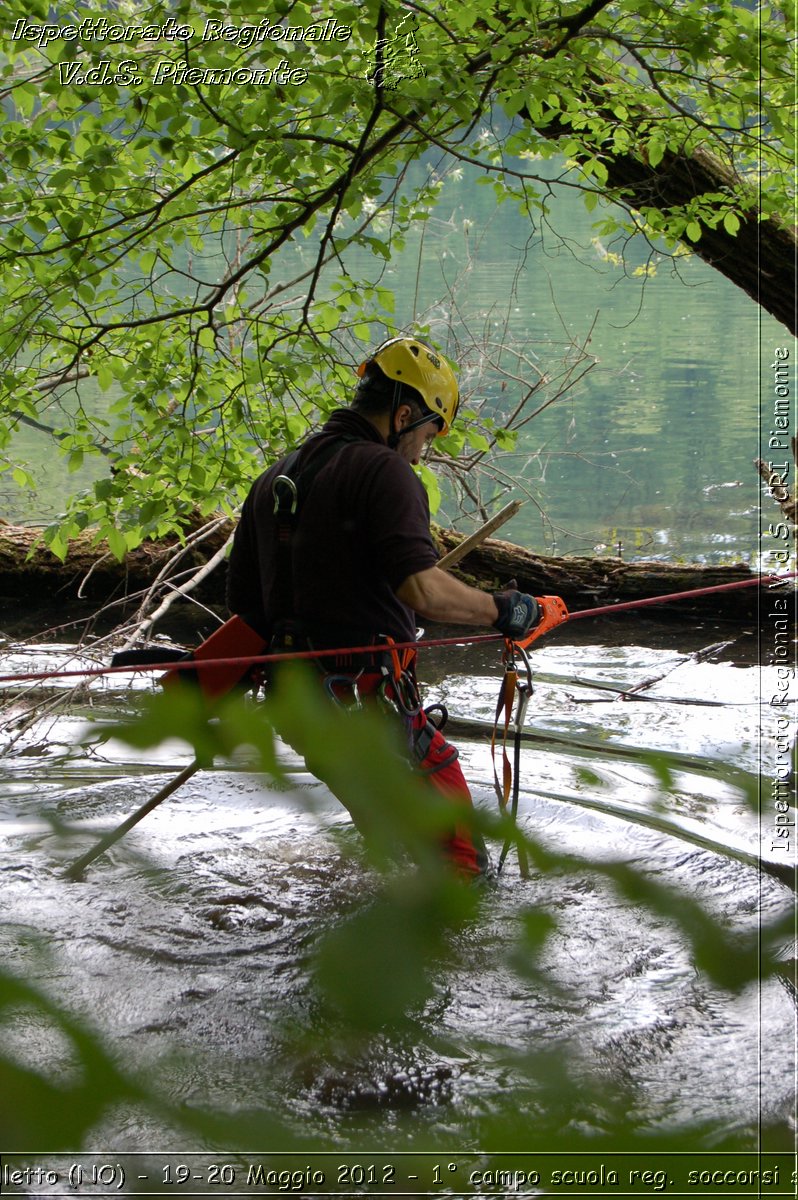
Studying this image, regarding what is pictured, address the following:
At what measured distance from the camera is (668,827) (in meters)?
1.12

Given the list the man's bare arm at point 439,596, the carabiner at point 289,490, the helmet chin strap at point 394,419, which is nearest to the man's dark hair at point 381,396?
the helmet chin strap at point 394,419

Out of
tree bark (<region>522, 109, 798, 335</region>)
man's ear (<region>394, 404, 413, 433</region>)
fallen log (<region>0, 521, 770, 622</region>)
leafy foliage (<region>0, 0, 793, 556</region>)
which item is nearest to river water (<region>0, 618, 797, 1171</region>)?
man's ear (<region>394, 404, 413, 433</region>)

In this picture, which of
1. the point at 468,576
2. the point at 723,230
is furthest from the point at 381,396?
the point at 468,576

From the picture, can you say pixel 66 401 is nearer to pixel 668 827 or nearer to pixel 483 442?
pixel 483 442

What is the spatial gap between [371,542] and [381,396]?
564 millimetres

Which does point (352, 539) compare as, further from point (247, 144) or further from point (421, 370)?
point (247, 144)

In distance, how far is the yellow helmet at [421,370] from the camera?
139 inches

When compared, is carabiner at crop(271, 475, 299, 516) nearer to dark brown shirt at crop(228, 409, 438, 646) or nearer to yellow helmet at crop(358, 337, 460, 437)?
dark brown shirt at crop(228, 409, 438, 646)

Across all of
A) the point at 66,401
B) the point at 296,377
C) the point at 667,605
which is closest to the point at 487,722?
the point at 296,377

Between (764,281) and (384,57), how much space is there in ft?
16.1

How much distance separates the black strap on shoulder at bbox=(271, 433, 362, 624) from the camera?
342cm

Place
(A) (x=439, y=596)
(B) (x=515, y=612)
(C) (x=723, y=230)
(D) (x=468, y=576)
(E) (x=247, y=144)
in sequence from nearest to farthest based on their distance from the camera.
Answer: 1. (A) (x=439, y=596)
2. (B) (x=515, y=612)
3. (E) (x=247, y=144)
4. (C) (x=723, y=230)
5. (D) (x=468, y=576)

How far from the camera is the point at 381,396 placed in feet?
11.7

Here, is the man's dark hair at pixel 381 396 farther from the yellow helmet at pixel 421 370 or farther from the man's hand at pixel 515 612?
the man's hand at pixel 515 612
